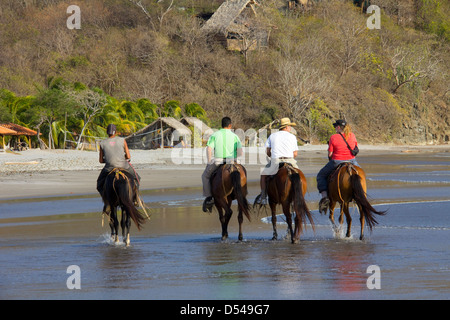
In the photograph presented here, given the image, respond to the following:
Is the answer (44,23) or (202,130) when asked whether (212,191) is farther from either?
(44,23)

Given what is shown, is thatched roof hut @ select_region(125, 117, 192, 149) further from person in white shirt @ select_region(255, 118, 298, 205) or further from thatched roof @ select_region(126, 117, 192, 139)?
person in white shirt @ select_region(255, 118, 298, 205)

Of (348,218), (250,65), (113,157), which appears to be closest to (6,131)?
(113,157)

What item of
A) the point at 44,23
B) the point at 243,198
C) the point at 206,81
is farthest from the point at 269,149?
the point at 44,23

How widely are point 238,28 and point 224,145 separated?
5321 cm

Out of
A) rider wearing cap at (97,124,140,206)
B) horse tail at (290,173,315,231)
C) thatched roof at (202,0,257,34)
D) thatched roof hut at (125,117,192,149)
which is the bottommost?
horse tail at (290,173,315,231)

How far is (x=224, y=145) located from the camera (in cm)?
1234

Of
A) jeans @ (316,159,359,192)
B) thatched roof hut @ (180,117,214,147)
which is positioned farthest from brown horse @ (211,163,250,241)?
thatched roof hut @ (180,117,214,147)

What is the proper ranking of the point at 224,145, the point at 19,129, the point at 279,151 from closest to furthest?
the point at 279,151 → the point at 224,145 → the point at 19,129

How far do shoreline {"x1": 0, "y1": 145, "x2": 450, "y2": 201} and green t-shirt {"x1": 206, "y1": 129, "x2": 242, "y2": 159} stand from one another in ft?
29.0

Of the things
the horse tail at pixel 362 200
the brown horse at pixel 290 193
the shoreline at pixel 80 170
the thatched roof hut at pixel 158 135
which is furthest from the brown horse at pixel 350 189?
the thatched roof hut at pixel 158 135

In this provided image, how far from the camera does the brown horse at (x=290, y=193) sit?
11570mm

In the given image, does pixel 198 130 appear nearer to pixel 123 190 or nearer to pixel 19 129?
pixel 19 129

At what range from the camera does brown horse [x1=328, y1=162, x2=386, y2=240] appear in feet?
38.9

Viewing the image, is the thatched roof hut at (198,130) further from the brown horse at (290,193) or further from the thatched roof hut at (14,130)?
the brown horse at (290,193)
